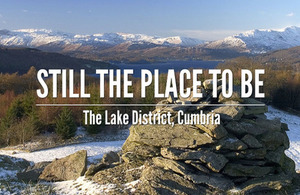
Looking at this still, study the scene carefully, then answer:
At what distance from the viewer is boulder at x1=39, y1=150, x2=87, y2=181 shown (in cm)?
1503

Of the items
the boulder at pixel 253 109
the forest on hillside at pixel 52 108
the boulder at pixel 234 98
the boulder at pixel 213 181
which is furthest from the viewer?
the forest on hillside at pixel 52 108

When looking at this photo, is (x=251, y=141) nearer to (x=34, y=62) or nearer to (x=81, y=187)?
(x=81, y=187)

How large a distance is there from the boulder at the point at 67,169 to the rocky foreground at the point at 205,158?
59mm

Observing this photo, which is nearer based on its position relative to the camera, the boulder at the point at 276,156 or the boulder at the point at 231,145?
the boulder at the point at 231,145

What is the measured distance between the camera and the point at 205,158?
39.7ft

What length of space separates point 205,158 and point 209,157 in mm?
184

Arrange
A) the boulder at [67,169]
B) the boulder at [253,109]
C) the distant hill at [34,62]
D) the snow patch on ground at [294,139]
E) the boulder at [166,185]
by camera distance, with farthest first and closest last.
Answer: the distant hill at [34,62] < the snow patch on ground at [294,139] < the boulder at [67,169] < the boulder at [253,109] < the boulder at [166,185]

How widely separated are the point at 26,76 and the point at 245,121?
236ft

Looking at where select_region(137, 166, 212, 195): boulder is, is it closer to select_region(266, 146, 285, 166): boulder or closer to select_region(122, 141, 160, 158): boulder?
select_region(122, 141, 160, 158): boulder

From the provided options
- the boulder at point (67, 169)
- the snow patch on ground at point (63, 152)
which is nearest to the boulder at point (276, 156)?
the boulder at point (67, 169)

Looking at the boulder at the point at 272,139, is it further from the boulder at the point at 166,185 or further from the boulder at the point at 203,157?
the boulder at the point at 166,185

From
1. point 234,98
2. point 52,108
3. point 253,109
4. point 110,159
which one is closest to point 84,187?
point 110,159

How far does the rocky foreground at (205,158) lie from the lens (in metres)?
11.7

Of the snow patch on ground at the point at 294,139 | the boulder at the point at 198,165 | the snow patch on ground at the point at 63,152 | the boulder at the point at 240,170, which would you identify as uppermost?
the boulder at the point at 198,165
